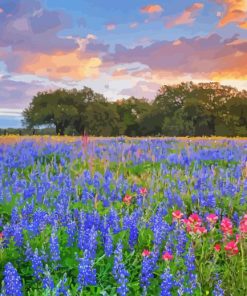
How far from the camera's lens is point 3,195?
6277 mm

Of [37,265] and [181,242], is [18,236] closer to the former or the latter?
[37,265]

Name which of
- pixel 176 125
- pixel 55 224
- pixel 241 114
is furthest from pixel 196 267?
pixel 241 114

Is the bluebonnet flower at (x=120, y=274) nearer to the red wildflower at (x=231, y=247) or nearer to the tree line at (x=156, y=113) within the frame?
the red wildflower at (x=231, y=247)

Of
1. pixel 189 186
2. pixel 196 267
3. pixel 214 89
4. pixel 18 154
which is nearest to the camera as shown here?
pixel 196 267

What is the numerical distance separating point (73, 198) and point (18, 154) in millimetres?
4149

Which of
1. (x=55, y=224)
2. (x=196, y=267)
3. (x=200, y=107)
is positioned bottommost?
(x=196, y=267)

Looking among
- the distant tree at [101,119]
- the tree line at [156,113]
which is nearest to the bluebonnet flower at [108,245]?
the tree line at [156,113]

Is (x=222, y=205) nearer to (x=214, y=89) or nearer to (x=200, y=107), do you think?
(x=200, y=107)

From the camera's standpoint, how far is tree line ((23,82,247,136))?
69312 millimetres

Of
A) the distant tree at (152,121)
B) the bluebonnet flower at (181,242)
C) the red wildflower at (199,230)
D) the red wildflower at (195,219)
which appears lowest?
the bluebonnet flower at (181,242)

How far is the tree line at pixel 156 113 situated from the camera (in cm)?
6931

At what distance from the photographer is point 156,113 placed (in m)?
74.1

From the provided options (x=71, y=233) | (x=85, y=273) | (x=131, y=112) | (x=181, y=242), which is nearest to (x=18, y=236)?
(x=71, y=233)

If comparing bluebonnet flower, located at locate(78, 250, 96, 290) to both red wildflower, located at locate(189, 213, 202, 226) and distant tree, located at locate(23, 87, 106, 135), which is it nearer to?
red wildflower, located at locate(189, 213, 202, 226)
